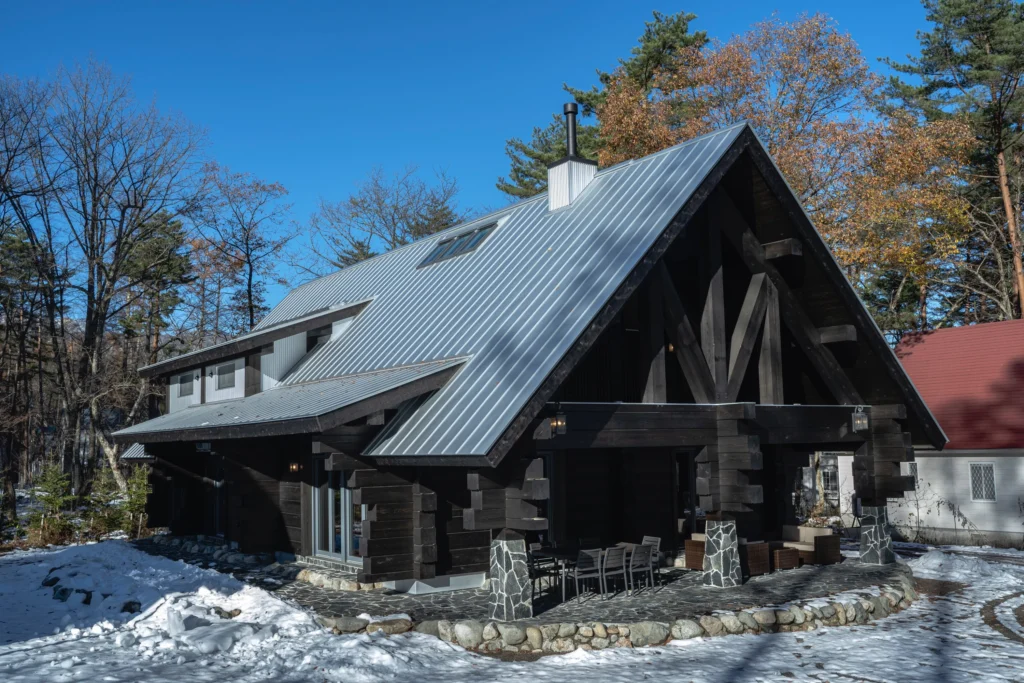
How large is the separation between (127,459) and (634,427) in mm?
15045

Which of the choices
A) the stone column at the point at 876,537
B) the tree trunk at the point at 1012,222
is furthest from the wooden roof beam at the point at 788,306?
the tree trunk at the point at 1012,222

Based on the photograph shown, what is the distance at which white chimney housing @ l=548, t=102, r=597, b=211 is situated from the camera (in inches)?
664

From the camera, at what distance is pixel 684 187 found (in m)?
13.4

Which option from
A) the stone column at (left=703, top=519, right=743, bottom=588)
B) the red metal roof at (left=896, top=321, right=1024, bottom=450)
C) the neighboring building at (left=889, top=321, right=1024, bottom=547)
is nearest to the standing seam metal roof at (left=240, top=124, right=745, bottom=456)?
the stone column at (left=703, top=519, right=743, bottom=588)

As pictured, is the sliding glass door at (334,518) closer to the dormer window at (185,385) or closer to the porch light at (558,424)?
the porch light at (558,424)

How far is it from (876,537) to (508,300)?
802 cm

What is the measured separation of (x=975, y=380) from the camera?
82.4ft

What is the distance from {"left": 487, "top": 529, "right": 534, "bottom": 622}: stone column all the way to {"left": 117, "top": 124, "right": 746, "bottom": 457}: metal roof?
1.33 m

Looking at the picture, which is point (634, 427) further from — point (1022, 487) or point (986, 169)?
point (986, 169)

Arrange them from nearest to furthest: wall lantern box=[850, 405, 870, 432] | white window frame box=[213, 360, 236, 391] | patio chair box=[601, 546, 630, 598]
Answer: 1. patio chair box=[601, 546, 630, 598]
2. wall lantern box=[850, 405, 870, 432]
3. white window frame box=[213, 360, 236, 391]

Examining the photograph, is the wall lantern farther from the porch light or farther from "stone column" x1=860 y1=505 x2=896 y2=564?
the porch light

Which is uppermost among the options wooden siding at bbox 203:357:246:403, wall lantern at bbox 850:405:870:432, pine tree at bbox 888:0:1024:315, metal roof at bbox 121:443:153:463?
pine tree at bbox 888:0:1024:315

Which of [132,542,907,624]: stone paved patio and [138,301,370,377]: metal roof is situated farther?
[138,301,370,377]: metal roof

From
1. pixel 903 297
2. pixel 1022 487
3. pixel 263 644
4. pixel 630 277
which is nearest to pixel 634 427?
pixel 630 277
